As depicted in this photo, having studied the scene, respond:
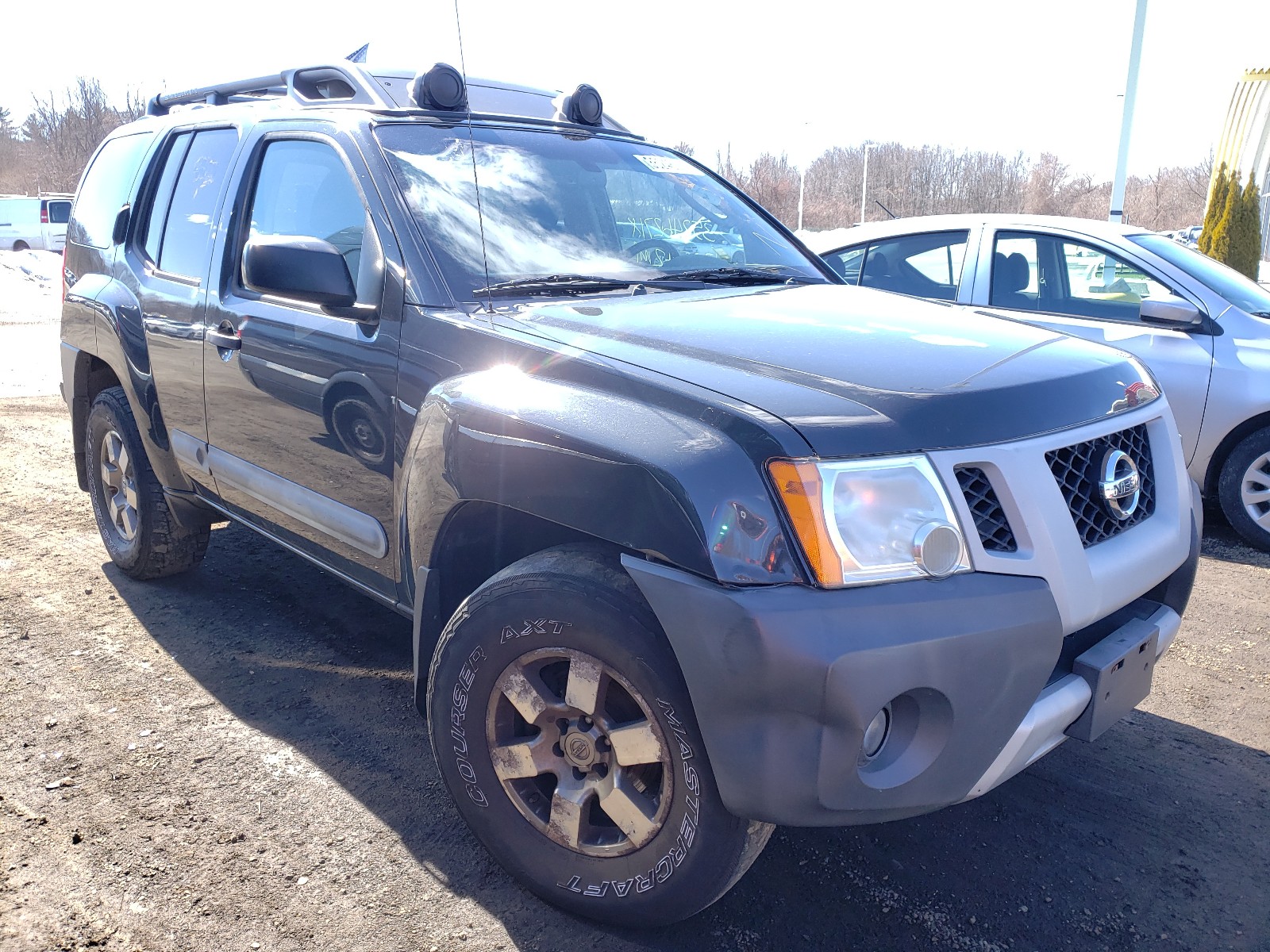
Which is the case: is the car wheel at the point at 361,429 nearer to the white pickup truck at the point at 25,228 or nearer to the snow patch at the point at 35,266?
the snow patch at the point at 35,266

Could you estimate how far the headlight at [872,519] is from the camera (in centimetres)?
189

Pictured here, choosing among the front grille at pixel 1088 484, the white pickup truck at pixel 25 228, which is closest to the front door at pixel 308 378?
the front grille at pixel 1088 484

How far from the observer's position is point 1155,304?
518 cm

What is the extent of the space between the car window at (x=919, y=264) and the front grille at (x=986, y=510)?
158 inches

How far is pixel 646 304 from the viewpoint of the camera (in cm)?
274

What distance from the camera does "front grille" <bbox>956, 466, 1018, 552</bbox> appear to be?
6.65 feet

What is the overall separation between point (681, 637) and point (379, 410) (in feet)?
4.09

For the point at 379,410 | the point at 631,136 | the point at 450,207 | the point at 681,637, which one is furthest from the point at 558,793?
the point at 631,136

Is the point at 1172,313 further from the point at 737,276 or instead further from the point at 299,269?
the point at 299,269

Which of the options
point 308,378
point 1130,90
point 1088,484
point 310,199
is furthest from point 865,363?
point 1130,90

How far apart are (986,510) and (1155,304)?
380 centimetres

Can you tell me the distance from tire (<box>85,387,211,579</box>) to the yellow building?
39.0 m

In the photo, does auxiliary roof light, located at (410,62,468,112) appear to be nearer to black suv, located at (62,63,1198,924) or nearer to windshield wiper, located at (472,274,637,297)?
black suv, located at (62,63,1198,924)

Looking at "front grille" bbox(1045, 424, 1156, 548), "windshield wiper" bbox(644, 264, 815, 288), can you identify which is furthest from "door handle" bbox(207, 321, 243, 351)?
"front grille" bbox(1045, 424, 1156, 548)
